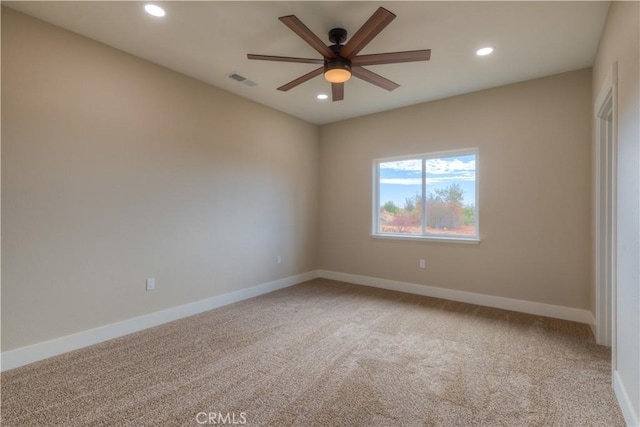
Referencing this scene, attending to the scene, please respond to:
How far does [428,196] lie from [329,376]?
315 cm

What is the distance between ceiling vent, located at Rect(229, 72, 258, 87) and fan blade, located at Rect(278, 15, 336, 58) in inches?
60.5

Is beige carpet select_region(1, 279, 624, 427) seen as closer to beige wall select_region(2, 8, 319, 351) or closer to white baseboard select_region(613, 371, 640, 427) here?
white baseboard select_region(613, 371, 640, 427)

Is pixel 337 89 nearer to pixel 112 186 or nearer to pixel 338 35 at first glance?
pixel 338 35

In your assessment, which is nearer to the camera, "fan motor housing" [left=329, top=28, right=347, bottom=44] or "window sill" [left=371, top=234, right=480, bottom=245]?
"fan motor housing" [left=329, top=28, right=347, bottom=44]

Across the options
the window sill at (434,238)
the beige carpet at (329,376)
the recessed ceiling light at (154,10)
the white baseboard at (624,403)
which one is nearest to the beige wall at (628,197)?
the white baseboard at (624,403)

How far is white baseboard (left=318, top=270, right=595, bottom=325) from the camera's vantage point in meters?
3.36

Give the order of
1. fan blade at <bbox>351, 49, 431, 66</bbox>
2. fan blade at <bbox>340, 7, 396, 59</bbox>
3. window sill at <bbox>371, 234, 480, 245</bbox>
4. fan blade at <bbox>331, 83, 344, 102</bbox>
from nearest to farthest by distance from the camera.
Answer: fan blade at <bbox>340, 7, 396, 59</bbox>, fan blade at <bbox>351, 49, 431, 66</bbox>, fan blade at <bbox>331, 83, 344, 102</bbox>, window sill at <bbox>371, 234, 480, 245</bbox>

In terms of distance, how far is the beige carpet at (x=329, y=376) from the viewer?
71.5 inches

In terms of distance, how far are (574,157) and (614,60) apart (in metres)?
1.45

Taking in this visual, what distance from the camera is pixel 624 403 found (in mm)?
1790

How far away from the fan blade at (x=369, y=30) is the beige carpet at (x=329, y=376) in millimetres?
2546

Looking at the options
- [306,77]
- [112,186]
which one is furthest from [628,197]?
[112,186]

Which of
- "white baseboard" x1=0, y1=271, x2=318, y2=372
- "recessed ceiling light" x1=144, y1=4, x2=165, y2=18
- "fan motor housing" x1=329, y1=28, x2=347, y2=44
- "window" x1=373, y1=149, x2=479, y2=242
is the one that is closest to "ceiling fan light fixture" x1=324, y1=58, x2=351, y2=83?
"fan motor housing" x1=329, y1=28, x2=347, y2=44

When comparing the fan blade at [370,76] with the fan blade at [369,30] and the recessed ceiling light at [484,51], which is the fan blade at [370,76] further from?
the recessed ceiling light at [484,51]
